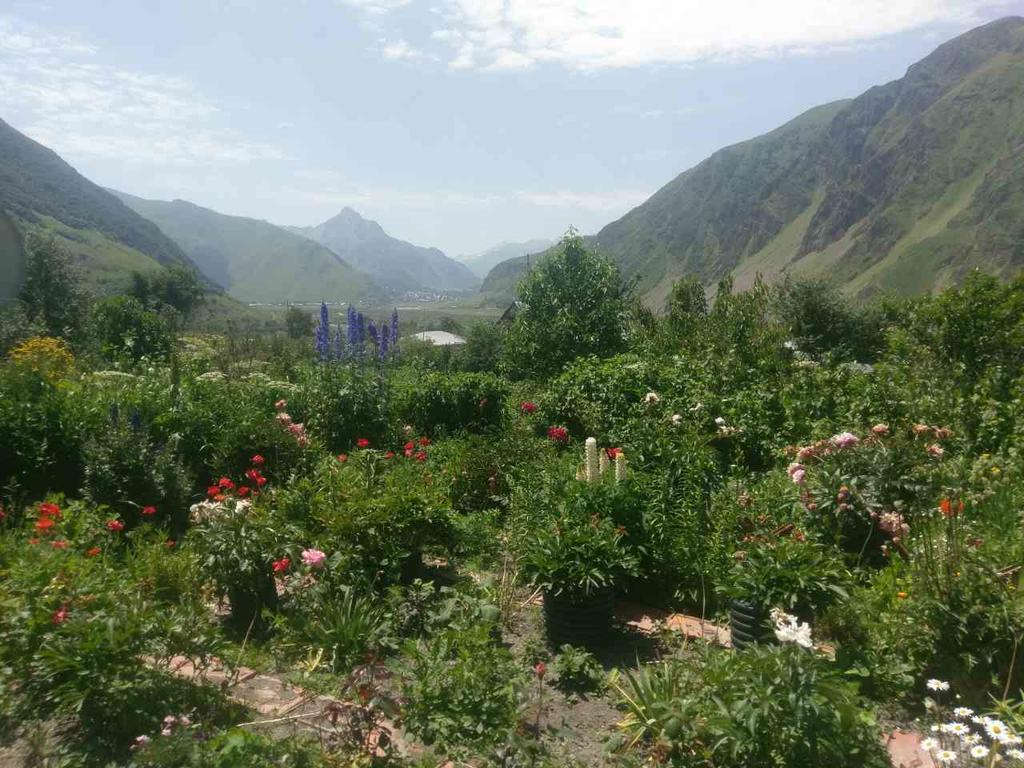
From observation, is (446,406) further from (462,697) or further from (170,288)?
(170,288)

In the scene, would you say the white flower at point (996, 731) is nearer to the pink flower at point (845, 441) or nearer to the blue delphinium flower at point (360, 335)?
the pink flower at point (845, 441)

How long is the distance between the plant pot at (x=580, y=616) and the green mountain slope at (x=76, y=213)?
8366cm

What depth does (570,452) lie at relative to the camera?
24.2 ft

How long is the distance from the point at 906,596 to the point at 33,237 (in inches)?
1154

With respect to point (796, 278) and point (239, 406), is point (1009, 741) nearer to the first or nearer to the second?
point (239, 406)

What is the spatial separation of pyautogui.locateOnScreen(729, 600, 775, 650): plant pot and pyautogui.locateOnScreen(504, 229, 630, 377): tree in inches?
386

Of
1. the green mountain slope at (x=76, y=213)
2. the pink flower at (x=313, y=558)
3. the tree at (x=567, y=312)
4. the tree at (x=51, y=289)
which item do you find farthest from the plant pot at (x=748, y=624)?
the green mountain slope at (x=76, y=213)

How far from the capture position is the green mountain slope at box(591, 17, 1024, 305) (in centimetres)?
9325

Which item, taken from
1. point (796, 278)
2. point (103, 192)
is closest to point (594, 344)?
point (796, 278)

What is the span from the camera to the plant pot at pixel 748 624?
3619mm

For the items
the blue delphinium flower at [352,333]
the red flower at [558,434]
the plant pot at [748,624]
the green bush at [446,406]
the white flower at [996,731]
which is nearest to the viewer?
the white flower at [996,731]

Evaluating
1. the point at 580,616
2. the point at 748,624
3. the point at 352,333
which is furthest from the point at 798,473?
the point at 352,333

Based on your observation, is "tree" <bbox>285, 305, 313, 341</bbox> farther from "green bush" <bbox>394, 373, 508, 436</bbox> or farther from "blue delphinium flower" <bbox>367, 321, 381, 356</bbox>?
"green bush" <bbox>394, 373, 508, 436</bbox>

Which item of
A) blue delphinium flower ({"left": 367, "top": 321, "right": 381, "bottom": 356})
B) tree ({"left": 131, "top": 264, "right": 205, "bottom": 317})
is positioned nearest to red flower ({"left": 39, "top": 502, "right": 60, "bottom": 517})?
blue delphinium flower ({"left": 367, "top": 321, "right": 381, "bottom": 356})
